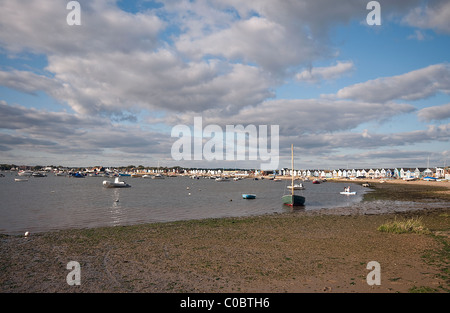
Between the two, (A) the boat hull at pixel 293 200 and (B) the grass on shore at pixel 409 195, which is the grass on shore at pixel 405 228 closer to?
(A) the boat hull at pixel 293 200

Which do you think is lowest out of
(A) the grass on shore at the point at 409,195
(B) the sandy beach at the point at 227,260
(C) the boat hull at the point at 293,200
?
(A) the grass on shore at the point at 409,195

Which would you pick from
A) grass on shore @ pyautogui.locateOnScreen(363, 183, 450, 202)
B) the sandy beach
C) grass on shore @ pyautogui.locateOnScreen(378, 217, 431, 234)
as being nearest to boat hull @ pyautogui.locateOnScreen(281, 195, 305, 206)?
grass on shore @ pyautogui.locateOnScreen(363, 183, 450, 202)

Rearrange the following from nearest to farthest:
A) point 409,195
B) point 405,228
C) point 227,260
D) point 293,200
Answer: point 227,260 → point 405,228 → point 293,200 → point 409,195

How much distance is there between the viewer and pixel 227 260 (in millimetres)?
13578

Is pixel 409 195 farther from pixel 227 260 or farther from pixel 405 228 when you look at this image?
pixel 227 260

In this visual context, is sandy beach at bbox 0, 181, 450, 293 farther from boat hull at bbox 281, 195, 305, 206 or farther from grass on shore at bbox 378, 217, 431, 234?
boat hull at bbox 281, 195, 305, 206

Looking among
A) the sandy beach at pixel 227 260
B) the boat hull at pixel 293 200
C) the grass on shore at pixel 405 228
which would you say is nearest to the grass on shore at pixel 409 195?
the boat hull at pixel 293 200

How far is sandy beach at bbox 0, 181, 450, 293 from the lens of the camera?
10.2m

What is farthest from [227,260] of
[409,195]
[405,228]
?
[409,195]

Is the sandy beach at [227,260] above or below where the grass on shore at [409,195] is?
above

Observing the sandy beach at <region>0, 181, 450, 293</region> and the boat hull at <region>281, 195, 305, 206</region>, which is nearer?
the sandy beach at <region>0, 181, 450, 293</region>

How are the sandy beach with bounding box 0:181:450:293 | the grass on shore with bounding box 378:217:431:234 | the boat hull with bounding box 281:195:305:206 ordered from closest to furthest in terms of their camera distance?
the sandy beach with bounding box 0:181:450:293, the grass on shore with bounding box 378:217:431:234, the boat hull with bounding box 281:195:305:206

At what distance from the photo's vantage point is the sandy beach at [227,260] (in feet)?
33.4
